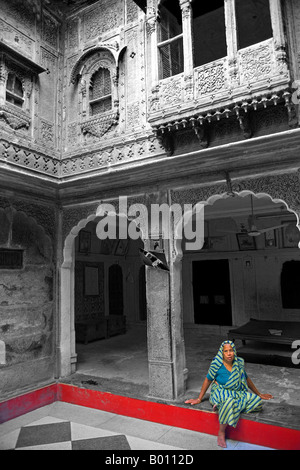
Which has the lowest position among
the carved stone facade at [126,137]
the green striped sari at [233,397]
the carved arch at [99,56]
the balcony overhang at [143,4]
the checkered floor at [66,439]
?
the checkered floor at [66,439]

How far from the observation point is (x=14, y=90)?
6.57m

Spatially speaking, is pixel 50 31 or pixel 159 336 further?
pixel 50 31

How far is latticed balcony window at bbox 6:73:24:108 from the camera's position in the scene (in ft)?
21.2

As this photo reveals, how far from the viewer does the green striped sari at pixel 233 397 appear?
4.55m

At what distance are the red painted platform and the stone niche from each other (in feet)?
1.00

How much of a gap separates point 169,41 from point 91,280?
7579 millimetres

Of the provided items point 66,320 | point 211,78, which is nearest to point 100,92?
point 211,78

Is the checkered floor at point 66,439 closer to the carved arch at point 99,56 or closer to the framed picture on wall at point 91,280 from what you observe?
the framed picture on wall at point 91,280

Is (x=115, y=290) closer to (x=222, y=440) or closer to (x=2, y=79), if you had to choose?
(x=2, y=79)

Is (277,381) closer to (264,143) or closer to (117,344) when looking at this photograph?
(264,143)

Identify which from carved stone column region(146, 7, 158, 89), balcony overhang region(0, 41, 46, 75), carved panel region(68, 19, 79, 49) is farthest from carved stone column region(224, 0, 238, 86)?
balcony overhang region(0, 41, 46, 75)

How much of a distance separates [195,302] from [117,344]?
10.8 feet

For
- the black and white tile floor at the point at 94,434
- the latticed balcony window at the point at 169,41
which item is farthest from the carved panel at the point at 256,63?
the black and white tile floor at the point at 94,434

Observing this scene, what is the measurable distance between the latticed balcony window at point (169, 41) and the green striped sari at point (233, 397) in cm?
478
